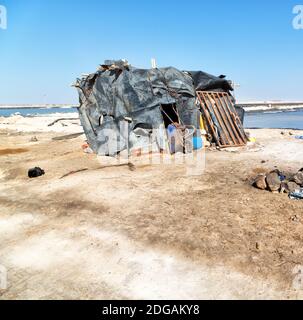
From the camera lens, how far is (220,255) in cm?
516

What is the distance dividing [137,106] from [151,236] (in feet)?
29.1

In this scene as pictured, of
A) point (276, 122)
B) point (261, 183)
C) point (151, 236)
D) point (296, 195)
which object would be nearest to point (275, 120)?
point (276, 122)

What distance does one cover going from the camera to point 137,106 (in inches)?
548

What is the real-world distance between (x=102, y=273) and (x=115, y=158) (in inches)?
356

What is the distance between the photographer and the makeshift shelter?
549 inches

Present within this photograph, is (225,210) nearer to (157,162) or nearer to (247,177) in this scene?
(247,177)

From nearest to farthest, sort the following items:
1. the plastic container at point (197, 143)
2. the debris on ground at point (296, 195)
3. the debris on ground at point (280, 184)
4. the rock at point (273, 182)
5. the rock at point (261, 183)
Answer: the debris on ground at point (296, 195) → the debris on ground at point (280, 184) → the rock at point (273, 182) → the rock at point (261, 183) → the plastic container at point (197, 143)

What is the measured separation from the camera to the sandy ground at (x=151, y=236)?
14.6 feet

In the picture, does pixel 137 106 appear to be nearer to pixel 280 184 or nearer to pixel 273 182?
pixel 273 182

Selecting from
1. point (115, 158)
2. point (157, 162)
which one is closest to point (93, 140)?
point (115, 158)

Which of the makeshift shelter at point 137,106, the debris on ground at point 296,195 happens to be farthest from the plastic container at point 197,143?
the debris on ground at point 296,195

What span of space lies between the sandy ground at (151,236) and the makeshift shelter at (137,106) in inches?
139

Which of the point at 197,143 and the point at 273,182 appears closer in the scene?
the point at 273,182

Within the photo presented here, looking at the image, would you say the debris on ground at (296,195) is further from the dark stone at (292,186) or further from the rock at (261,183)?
the rock at (261,183)
